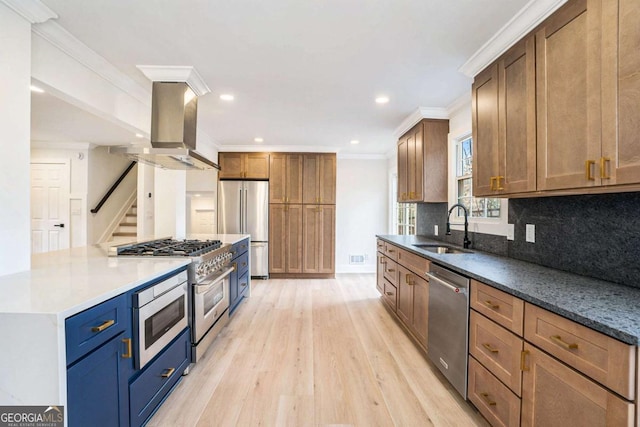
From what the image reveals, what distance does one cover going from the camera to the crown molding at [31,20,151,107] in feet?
5.85

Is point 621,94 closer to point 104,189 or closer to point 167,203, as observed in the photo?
point 167,203

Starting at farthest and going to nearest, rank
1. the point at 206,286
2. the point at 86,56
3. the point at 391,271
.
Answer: the point at 391,271 < the point at 206,286 < the point at 86,56

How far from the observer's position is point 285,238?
16.9 feet

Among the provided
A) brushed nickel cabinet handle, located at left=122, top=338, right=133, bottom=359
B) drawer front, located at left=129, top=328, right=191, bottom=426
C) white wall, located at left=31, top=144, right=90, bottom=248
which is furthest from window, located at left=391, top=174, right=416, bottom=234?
white wall, located at left=31, top=144, right=90, bottom=248

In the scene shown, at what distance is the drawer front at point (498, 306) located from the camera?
4.37 ft

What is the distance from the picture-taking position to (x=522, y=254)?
2.09 meters

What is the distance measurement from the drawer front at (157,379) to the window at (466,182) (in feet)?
9.18

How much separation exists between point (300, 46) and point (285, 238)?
3587 mm

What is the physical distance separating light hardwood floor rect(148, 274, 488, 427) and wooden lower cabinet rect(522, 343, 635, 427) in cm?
63

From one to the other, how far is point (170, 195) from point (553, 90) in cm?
371

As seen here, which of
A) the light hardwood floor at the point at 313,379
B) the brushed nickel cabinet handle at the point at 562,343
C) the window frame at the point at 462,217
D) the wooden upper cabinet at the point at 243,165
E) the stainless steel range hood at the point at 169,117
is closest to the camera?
the brushed nickel cabinet handle at the point at 562,343

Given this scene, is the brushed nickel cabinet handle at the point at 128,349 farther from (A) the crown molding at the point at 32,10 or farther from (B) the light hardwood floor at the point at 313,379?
(A) the crown molding at the point at 32,10

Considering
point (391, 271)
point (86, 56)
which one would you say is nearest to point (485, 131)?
point (391, 271)

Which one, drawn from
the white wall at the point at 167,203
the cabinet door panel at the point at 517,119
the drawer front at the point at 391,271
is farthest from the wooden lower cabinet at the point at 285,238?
the cabinet door panel at the point at 517,119
